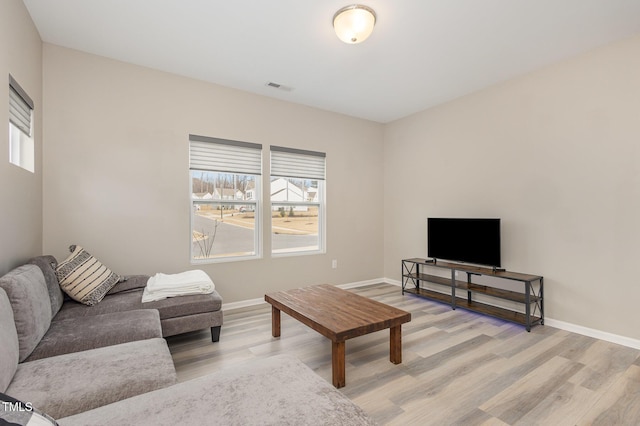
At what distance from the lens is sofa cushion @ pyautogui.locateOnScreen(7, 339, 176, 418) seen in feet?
4.13

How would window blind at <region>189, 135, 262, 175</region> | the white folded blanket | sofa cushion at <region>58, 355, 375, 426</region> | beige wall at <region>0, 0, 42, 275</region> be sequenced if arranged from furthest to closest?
window blind at <region>189, 135, 262, 175</region> → the white folded blanket → beige wall at <region>0, 0, 42, 275</region> → sofa cushion at <region>58, 355, 375, 426</region>

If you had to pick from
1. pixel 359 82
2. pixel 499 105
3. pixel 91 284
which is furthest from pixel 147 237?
pixel 499 105

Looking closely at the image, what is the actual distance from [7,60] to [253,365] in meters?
2.64

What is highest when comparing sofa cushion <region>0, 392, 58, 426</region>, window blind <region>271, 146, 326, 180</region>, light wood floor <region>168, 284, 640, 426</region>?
window blind <region>271, 146, 326, 180</region>

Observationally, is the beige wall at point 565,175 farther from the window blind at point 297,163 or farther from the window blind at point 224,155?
the window blind at point 224,155

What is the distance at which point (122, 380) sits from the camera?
55.2 inches

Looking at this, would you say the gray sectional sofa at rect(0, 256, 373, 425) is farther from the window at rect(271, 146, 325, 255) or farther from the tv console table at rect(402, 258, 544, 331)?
the tv console table at rect(402, 258, 544, 331)

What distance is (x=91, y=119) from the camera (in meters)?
3.08

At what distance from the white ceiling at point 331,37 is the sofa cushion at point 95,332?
2.37 metres

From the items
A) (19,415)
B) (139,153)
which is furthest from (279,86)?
(19,415)

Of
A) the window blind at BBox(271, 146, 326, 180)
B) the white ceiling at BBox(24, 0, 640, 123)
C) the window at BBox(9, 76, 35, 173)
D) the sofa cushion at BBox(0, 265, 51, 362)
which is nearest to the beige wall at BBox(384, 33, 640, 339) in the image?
the white ceiling at BBox(24, 0, 640, 123)

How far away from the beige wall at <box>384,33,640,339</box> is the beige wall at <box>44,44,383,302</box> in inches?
87.9

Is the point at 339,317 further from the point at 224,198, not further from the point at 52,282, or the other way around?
the point at 224,198

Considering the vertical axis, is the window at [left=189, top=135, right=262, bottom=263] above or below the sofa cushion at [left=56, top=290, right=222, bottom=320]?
above
